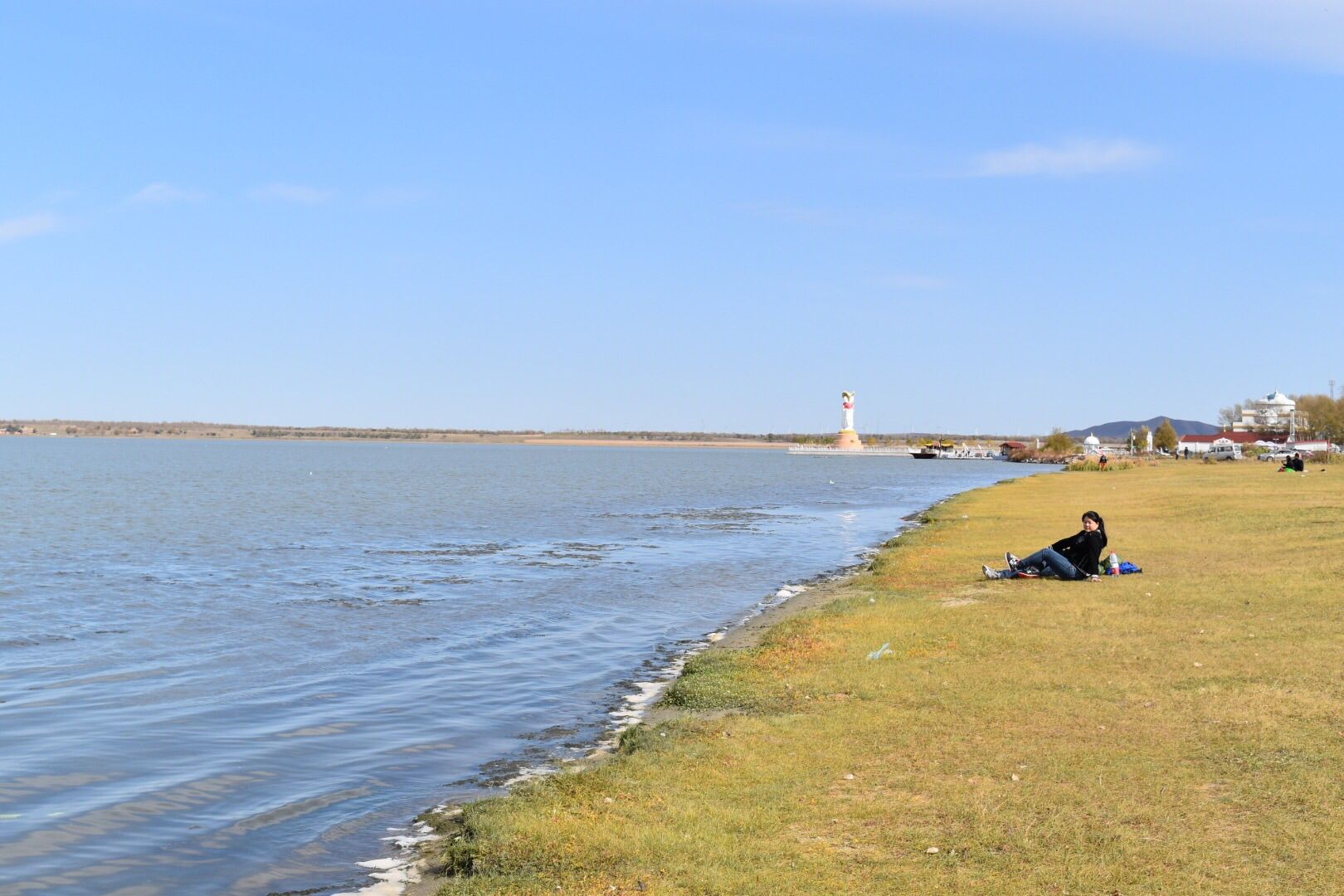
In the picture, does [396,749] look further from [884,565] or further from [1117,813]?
[884,565]

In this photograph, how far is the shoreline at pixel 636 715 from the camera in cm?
870

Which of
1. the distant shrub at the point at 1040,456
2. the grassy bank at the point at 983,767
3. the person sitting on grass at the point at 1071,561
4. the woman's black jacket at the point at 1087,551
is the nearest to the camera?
the grassy bank at the point at 983,767

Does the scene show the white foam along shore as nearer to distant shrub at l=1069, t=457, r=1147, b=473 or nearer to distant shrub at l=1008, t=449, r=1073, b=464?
distant shrub at l=1069, t=457, r=1147, b=473

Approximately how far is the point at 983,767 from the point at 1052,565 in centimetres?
1298

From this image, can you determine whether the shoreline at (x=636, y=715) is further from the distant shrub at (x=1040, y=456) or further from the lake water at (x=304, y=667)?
the distant shrub at (x=1040, y=456)

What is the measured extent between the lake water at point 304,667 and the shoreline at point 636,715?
23cm

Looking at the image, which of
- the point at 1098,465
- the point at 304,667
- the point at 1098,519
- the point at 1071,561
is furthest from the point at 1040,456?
the point at 304,667

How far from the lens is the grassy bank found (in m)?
7.70

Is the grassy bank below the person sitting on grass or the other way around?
below

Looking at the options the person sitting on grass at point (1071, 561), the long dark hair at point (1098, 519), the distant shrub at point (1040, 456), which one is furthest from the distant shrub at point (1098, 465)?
the person sitting on grass at point (1071, 561)

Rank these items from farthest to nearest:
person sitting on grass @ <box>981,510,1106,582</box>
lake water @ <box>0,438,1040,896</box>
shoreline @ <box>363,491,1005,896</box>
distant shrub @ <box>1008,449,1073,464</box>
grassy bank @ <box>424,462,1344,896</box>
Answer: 1. distant shrub @ <box>1008,449,1073,464</box>
2. person sitting on grass @ <box>981,510,1106,582</box>
3. lake water @ <box>0,438,1040,896</box>
4. shoreline @ <box>363,491,1005,896</box>
5. grassy bank @ <box>424,462,1344,896</box>

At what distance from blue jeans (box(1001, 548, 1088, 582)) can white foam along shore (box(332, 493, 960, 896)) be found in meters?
4.67

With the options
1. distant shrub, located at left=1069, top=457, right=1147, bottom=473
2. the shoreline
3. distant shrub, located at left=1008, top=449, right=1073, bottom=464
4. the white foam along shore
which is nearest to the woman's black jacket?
the shoreline

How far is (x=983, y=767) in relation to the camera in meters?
9.86
